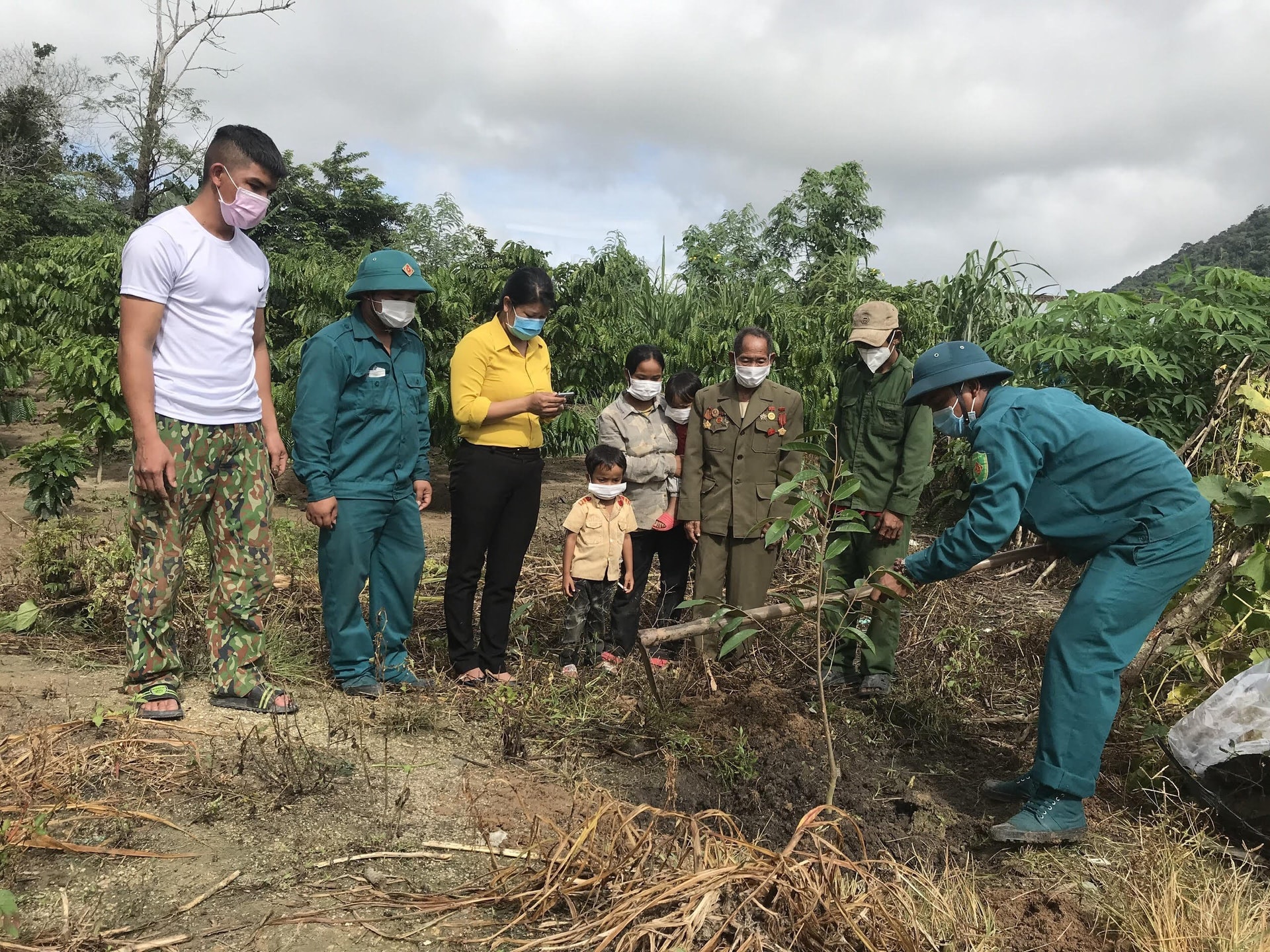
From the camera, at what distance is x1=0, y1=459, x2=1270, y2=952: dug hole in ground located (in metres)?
2.12

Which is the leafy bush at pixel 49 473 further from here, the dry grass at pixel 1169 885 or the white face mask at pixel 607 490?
the dry grass at pixel 1169 885

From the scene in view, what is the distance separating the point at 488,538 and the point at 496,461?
0.34 m

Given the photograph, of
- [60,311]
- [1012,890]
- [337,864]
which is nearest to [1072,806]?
[1012,890]

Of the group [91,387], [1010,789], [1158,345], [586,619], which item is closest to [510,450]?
[586,619]

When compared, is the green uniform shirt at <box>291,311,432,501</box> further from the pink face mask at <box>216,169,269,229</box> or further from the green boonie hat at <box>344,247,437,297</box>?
A: the pink face mask at <box>216,169,269,229</box>

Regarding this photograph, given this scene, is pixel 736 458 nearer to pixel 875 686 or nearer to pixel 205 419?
pixel 875 686

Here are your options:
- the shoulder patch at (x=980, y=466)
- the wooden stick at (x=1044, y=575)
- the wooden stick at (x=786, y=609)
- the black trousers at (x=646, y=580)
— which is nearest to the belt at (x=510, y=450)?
the black trousers at (x=646, y=580)

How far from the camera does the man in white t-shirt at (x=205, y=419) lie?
115 inches

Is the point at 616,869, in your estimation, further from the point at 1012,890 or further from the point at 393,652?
the point at 393,652

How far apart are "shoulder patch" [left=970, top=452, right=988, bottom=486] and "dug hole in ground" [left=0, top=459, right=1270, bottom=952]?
0.80 metres

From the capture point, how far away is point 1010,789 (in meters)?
3.25

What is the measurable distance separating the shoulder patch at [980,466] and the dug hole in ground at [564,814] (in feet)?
2.63

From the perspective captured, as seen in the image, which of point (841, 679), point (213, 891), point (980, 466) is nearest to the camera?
point (213, 891)

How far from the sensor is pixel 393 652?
3857 mm
